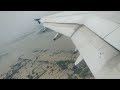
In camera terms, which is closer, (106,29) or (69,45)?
(106,29)

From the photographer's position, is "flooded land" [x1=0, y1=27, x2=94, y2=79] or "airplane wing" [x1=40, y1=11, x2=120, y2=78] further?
"flooded land" [x1=0, y1=27, x2=94, y2=79]

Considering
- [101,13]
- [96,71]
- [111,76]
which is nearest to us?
[111,76]

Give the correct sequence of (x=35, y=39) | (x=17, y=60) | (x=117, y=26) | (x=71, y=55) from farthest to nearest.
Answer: (x=35, y=39), (x=17, y=60), (x=71, y=55), (x=117, y=26)

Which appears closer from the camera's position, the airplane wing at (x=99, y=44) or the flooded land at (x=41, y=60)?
the airplane wing at (x=99, y=44)

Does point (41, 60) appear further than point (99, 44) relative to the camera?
Yes

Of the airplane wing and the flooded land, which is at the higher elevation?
the airplane wing

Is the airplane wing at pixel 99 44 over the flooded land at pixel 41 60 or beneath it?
over

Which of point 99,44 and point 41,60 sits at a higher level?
point 99,44
